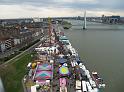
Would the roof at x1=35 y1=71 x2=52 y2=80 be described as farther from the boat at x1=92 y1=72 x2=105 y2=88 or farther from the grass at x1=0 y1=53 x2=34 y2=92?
the boat at x1=92 y1=72 x2=105 y2=88

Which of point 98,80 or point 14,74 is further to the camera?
point 14,74

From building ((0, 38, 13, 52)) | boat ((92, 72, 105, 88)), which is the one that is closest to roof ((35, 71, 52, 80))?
boat ((92, 72, 105, 88))

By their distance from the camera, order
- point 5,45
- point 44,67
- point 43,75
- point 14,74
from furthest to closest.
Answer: point 5,45
point 44,67
point 14,74
point 43,75

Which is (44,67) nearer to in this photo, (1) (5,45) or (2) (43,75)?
(2) (43,75)

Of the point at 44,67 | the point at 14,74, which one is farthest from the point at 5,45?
the point at 14,74

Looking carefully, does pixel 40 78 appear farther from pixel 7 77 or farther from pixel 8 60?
pixel 8 60

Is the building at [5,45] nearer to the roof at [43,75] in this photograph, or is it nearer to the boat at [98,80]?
the roof at [43,75]

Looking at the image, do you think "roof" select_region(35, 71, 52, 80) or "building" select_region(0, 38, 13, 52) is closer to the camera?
"roof" select_region(35, 71, 52, 80)

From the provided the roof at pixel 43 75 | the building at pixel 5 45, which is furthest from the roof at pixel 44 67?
the building at pixel 5 45

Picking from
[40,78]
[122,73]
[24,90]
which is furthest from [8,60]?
[122,73]
